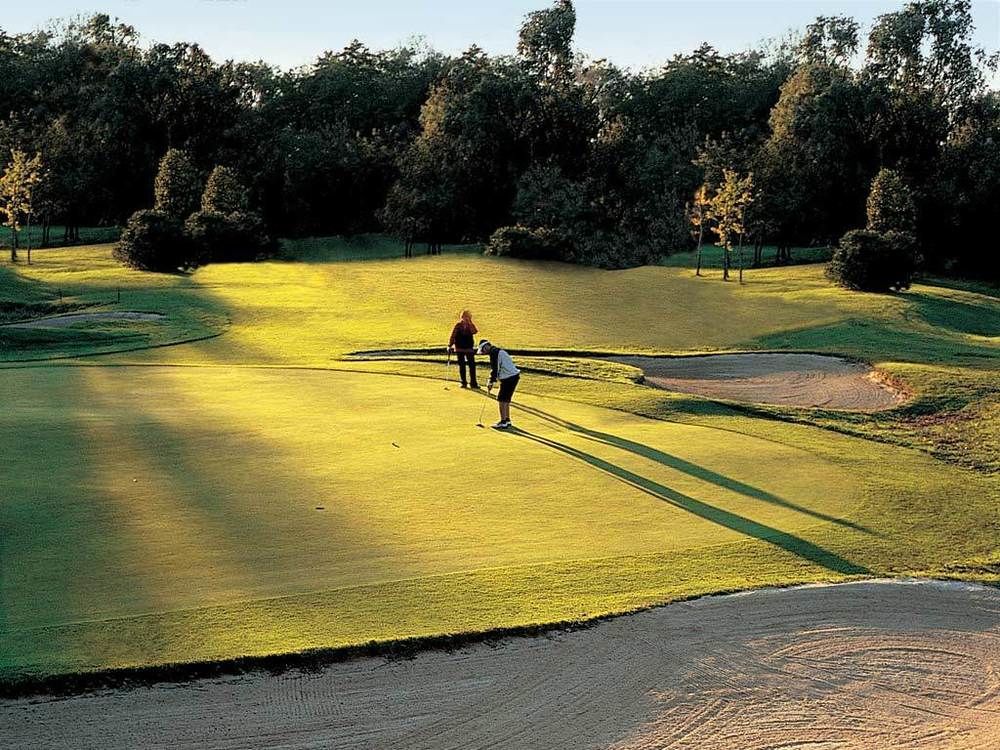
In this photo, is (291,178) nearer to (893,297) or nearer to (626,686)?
(893,297)

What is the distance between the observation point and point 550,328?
4141cm

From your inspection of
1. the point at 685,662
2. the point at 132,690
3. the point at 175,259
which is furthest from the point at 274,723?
the point at 175,259

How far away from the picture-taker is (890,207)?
212 ft

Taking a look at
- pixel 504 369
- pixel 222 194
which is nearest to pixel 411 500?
pixel 504 369

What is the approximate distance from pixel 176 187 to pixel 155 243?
Result: 17.5m

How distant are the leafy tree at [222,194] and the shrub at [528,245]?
1786 centimetres

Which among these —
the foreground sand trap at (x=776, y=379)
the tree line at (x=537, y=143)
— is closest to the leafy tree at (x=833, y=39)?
the tree line at (x=537, y=143)

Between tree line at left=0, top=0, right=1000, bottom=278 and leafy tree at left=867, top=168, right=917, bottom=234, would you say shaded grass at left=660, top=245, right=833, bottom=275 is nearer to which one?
tree line at left=0, top=0, right=1000, bottom=278

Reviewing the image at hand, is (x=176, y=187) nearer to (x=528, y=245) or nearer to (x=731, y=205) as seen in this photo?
(x=528, y=245)

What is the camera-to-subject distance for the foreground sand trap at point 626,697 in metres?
9.43

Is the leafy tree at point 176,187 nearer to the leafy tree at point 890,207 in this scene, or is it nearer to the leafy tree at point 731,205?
the leafy tree at point 731,205

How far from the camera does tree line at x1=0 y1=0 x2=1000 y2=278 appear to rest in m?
74.3

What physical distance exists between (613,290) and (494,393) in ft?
87.1

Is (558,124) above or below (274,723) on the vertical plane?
above
